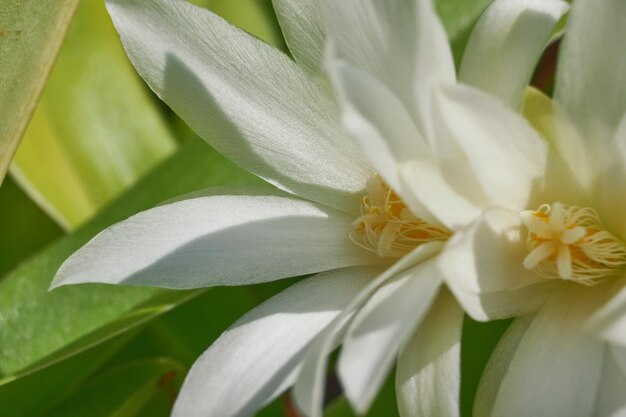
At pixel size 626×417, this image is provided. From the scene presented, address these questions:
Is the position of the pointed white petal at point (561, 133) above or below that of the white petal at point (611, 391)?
above

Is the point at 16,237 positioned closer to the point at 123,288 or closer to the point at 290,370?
the point at 123,288

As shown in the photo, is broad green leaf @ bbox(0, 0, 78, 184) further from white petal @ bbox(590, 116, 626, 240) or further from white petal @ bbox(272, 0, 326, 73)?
white petal @ bbox(590, 116, 626, 240)

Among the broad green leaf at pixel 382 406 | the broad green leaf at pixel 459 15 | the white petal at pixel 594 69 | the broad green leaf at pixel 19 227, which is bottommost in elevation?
the broad green leaf at pixel 382 406

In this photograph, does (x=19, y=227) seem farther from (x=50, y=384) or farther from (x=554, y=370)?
(x=554, y=370)

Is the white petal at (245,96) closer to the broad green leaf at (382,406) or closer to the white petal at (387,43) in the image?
the white petal at (387,43)

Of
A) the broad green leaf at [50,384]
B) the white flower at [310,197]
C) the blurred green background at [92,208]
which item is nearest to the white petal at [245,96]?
the white flower at [310,197]
